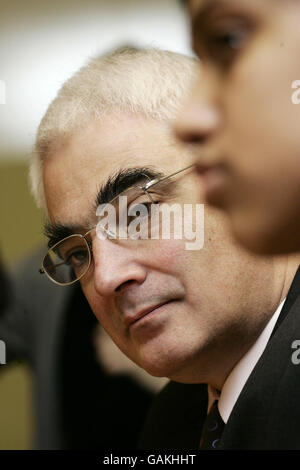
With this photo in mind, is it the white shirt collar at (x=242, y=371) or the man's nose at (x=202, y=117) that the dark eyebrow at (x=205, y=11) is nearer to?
the man's nose at (x=202, y=117)

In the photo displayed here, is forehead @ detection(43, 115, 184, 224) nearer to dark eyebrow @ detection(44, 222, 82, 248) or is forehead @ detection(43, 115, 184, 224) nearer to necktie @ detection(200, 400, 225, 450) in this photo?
dark eyebrow @ detection(44, 222, 82, 248)

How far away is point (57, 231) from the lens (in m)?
0.66

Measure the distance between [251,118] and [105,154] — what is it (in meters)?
0.33

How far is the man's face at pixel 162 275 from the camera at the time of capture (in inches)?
24.2

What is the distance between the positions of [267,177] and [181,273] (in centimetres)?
31

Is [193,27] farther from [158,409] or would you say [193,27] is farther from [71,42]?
[158,409]

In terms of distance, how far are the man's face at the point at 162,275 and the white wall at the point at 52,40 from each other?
0.06 metres

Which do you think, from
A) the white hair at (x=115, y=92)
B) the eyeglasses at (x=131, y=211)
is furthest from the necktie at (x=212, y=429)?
the white hair at (x=115, y=92)

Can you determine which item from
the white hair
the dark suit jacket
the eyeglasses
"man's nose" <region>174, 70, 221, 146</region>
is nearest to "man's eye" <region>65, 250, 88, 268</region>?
the eyeglasses

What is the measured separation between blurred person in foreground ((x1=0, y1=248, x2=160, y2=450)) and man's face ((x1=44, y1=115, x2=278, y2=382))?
1.02 feet

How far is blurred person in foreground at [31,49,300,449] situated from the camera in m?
0.62

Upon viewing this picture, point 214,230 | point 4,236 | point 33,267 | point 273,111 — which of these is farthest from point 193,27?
point 33,267

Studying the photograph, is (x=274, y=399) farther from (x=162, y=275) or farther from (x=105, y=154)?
(x=105, y=154)


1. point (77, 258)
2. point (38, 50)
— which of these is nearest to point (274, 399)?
point (77, 258)
